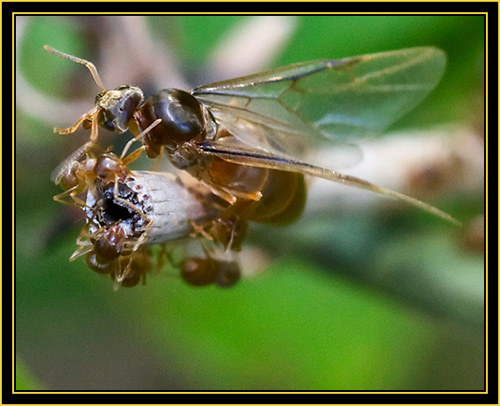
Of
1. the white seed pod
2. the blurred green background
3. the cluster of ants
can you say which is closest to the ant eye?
the cluster of ants

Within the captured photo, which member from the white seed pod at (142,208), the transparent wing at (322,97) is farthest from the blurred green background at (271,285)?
Result: the white seed pod at (142,208)

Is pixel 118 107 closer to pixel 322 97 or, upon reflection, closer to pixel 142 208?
pixel 142 208

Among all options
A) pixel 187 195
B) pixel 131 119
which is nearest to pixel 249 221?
pixel 187 195

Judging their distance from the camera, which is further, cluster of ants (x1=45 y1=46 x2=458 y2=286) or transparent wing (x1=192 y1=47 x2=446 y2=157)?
transparent wing (x1=192 y1=47 x2=446 y2=157)

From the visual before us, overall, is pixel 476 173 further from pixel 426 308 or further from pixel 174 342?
pixel 174 342

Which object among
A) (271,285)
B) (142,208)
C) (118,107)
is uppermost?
(118,107)

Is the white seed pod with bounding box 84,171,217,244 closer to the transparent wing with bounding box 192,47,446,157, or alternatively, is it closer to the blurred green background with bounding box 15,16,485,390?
the transparent wing with bounding box 192,47,446,157

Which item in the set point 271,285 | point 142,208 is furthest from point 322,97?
point 142,208
